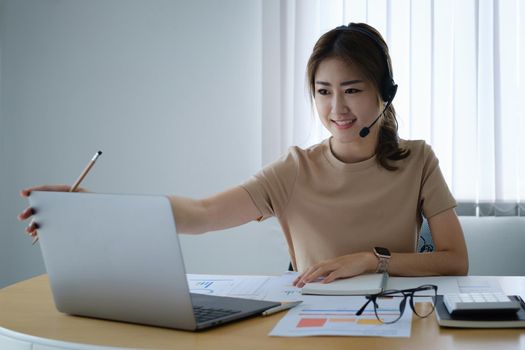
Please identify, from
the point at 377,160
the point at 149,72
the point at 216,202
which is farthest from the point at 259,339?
the point at 149,72

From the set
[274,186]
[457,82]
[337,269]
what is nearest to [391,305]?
[337,269]

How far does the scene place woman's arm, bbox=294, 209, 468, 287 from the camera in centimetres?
151

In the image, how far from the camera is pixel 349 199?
6.19 ft

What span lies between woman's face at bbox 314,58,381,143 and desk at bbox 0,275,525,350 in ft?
2.46

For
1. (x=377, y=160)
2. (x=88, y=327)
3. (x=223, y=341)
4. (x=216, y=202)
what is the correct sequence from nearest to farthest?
(x=223, y=341)
(x=88, y=327)
(x=216, y=202)
(x=377, y=160)

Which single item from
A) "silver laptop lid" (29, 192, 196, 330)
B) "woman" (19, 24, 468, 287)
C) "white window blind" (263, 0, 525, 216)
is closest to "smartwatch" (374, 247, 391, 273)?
"woman" (19, 24, 468, 287)

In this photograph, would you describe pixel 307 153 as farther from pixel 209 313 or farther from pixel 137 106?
pixel 137 106

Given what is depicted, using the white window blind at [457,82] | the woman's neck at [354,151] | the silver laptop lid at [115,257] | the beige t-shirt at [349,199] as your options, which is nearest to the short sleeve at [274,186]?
the beige t-shirt at [349,199]

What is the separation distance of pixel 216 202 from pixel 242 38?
Result: 1907mm

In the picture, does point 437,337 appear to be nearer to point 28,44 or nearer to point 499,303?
point 499,303

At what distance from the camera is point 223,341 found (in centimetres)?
107

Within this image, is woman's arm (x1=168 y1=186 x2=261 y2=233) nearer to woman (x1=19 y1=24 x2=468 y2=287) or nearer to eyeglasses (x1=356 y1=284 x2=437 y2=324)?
woman (x1=19 y1=24 x2=468 y2=287)

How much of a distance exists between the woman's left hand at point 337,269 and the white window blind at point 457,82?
1.81 metres

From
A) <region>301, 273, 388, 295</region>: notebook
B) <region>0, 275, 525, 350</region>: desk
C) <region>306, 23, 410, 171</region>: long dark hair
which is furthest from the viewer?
<region>306, 23, 410, 171</region>: long dark hair
